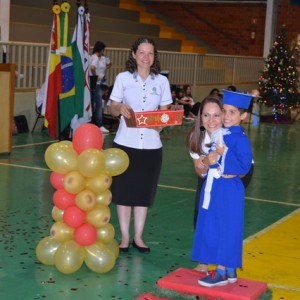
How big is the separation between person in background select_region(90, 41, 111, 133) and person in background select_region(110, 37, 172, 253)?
7.80 metres

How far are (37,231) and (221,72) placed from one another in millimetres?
14900

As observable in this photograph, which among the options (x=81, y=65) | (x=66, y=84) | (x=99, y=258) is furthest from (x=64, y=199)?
(x=81, y=65)

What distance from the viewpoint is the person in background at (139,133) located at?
5.83 m

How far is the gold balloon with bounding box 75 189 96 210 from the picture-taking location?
17.6 feet

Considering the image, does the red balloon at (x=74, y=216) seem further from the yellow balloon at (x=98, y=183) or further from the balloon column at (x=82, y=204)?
the yellow balloon at (x=98, y=183)

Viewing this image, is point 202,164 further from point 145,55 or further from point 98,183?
point 145,55

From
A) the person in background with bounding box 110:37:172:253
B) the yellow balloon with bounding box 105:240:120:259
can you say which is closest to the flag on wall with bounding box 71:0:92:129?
the person in background with bounding box 110:37:172:253

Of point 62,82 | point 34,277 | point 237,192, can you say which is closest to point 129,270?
point 34,277

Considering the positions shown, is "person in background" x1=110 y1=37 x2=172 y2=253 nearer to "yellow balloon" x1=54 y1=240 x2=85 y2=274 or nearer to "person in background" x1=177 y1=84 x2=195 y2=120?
"yellow balloon" x1=54 y1=240 x2=85 y2=274

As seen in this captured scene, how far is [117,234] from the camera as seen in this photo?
6.56 meters

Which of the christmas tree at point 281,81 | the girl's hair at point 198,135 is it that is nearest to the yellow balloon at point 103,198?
the girl's hair at point 198,135

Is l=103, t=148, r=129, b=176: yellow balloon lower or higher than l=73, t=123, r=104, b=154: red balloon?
lower

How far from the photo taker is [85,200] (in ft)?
17.6

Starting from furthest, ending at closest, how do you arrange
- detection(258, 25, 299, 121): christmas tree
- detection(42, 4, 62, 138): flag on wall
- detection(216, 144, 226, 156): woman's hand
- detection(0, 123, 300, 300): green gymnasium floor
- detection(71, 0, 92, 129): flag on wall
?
1. detection(258, 25, 299, 121): christmas tree
2. detection(71, 0, 92, 129): flag on wall
3. detection(42, 4, 62, 138): flag on wall
4. detection(0, 123, 300, 300): green gymnasium floor
5. detection(216, 144, 226, 156): woman's hand
